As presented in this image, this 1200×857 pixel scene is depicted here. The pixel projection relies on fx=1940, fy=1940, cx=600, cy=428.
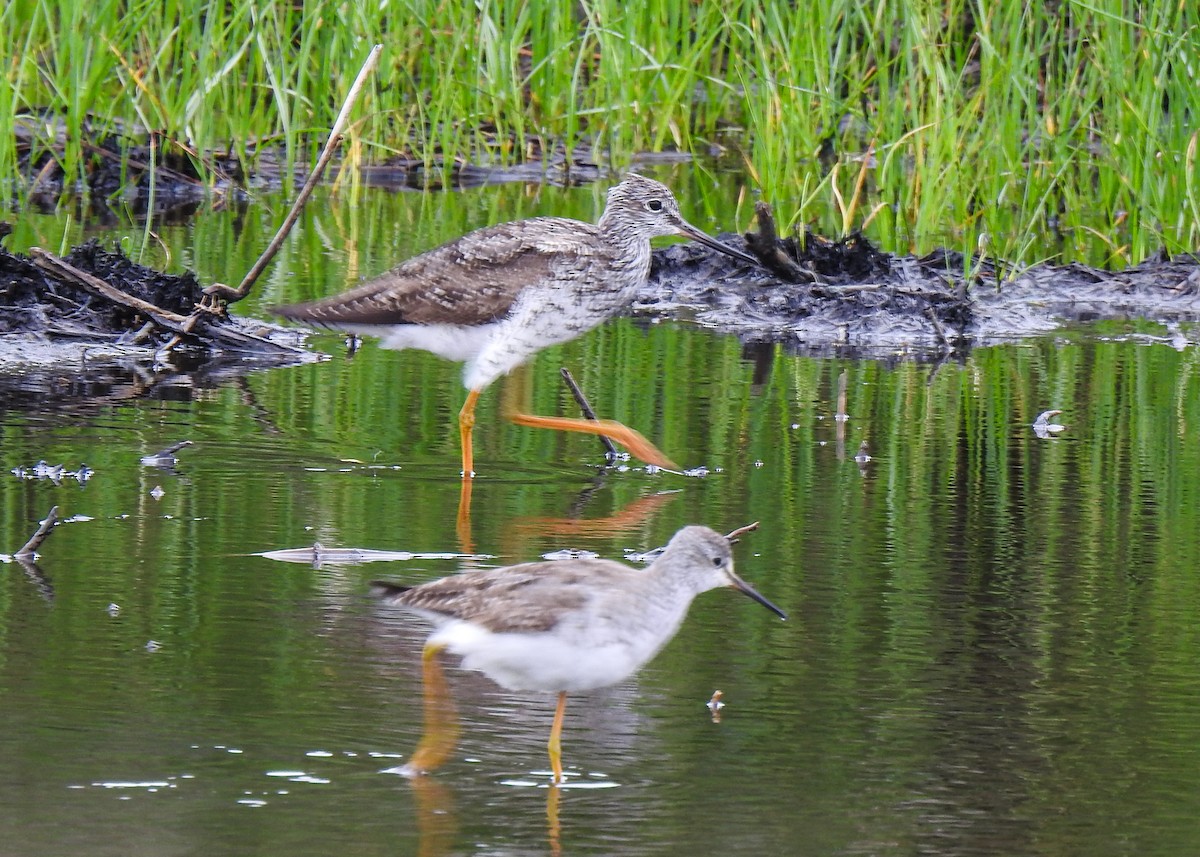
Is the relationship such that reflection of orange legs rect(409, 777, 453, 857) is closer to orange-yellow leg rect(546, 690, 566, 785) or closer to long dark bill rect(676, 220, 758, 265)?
orange-yellow leg rect(546, 690, 566, 785)

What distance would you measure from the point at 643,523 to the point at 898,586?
1.02 metres

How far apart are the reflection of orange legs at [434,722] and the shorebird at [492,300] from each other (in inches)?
119

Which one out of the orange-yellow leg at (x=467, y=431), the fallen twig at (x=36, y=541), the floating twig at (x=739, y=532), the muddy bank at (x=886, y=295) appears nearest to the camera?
the fallen twig at (x=36, y=541)

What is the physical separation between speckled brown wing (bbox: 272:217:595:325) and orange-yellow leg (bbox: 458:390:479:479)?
345 millimetres

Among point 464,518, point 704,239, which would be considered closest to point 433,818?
point 464,518

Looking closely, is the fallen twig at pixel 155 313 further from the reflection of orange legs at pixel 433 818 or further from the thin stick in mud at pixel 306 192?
the reflection of orange legs at pixel 433 818

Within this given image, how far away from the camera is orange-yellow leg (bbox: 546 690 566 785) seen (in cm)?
374

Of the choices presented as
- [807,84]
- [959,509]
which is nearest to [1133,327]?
[807,84]

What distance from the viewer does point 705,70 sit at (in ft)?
52.5

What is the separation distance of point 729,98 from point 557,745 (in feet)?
44.2

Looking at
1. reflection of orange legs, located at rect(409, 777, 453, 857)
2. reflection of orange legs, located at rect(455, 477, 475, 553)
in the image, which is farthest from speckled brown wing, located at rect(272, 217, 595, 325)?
reflection of orange legs, located at rect(409, 777, 453, 857)

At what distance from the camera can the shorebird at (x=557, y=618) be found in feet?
12.4

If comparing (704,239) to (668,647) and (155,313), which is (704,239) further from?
(668,647)

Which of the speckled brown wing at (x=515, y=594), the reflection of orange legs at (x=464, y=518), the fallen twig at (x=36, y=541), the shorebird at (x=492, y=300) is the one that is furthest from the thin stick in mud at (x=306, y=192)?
the speckled brown wing at (x=515, y=594)
